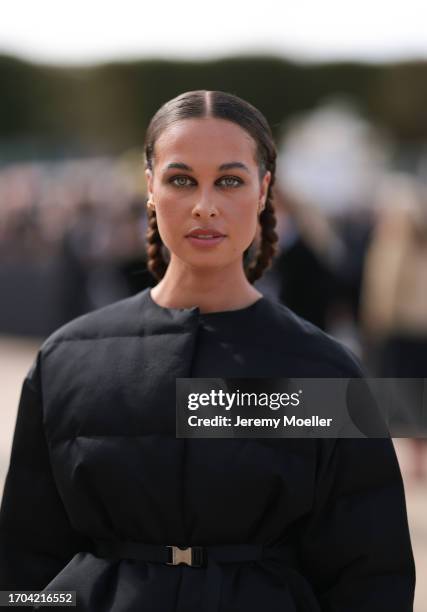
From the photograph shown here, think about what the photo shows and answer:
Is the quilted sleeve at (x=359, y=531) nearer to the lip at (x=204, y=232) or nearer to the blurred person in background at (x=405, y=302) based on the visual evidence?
the lip at (x=204, y=232)

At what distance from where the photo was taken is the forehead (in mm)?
2131

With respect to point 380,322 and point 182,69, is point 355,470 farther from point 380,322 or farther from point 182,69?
point 182,69

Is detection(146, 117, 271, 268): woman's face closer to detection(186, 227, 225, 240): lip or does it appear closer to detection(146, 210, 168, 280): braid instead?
detection(186, 227, 225, 240): lip

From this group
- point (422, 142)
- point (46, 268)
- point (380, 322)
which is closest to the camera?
point (380, 322)

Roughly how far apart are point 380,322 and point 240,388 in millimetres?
5530

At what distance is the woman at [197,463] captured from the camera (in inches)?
81.6

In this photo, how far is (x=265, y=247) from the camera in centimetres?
253

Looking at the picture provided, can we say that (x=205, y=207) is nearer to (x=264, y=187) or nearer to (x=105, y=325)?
(x=264, y=187)

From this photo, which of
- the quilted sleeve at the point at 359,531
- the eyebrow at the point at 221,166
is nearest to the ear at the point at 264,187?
the eyebrow at the point at 221,166

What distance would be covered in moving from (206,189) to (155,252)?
394 mm

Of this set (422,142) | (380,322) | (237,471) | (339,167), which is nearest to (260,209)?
(237,471)

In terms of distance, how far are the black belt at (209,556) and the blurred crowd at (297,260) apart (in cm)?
89

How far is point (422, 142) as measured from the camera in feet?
164

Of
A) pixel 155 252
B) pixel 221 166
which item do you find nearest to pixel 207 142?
pixel 221 166
